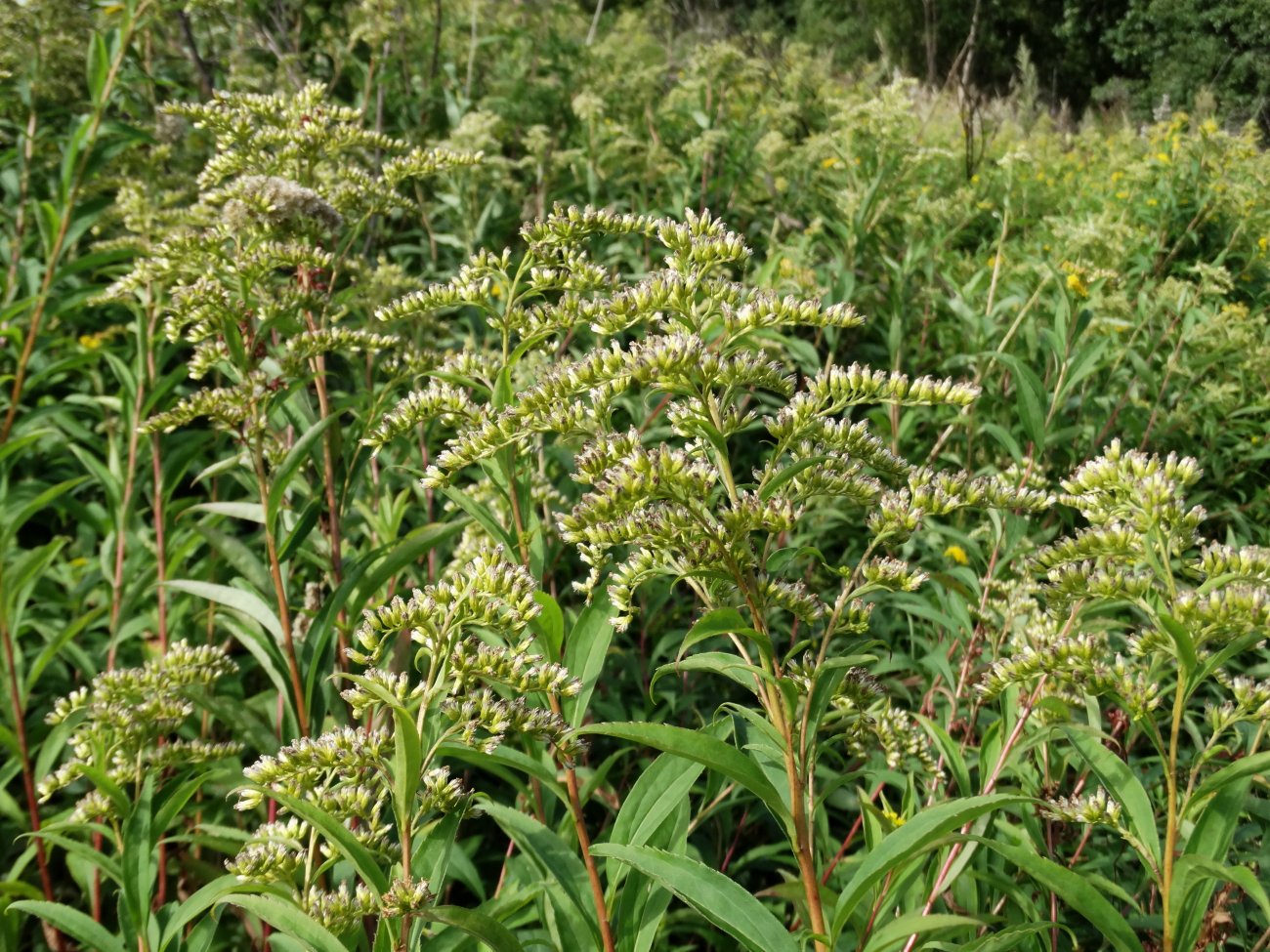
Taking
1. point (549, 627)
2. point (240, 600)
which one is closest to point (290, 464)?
point (240, 600)

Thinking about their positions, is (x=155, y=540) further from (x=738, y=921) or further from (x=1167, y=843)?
(x=1167, y=843)

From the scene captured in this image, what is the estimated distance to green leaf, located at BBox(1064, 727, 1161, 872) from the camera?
1.27 metres

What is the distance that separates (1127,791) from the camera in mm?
1303

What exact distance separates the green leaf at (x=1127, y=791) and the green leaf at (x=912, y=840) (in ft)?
1.21

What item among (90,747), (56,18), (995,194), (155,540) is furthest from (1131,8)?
(90,747)

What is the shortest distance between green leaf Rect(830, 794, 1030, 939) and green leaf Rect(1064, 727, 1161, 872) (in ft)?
1.21

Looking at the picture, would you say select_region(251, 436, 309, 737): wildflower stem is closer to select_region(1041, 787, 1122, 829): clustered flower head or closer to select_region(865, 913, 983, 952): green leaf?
select_region(865, 913, 983, 952): green leaf

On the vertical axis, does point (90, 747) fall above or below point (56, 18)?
below

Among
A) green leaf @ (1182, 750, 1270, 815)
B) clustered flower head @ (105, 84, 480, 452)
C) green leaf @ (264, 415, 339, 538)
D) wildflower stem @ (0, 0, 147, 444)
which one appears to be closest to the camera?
green leaf @ (1182, 750, 1270, 815)

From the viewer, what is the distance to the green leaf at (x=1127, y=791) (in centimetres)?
127

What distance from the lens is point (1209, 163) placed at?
17.9 feet

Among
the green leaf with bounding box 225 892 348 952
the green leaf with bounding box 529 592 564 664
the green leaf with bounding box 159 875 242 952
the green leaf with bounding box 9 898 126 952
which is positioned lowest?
the green leaf with bounding box 9 898 126 952

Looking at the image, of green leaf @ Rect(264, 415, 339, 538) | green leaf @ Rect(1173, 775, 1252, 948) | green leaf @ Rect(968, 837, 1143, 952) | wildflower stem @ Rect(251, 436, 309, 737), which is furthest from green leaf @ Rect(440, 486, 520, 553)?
green leaf @ Rect(1173, 775, 1252, 948)

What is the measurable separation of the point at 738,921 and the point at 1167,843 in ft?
2.00
